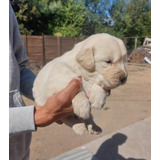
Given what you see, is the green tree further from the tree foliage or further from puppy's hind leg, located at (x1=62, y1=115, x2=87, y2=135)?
puppy's hind leg, located at (x1=62, y1=115, x2=87, y2=135)

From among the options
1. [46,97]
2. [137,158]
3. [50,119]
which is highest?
[46,97]

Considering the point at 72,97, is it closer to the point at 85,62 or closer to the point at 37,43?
the point at 85,62

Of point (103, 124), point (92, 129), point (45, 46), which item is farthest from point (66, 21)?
point (92, 129)

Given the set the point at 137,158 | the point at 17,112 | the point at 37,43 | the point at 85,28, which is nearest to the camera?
the point at 17,112

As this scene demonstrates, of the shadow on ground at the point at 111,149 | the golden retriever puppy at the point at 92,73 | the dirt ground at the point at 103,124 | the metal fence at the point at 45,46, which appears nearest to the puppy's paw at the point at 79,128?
the golden retriever puppy at the point at 92,73

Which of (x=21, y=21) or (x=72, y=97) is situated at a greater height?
(x=21, y=21)

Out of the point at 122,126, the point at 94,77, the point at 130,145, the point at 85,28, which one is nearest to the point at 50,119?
the point at 94,77

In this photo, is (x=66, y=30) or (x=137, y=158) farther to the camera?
(x=66, y=30)
